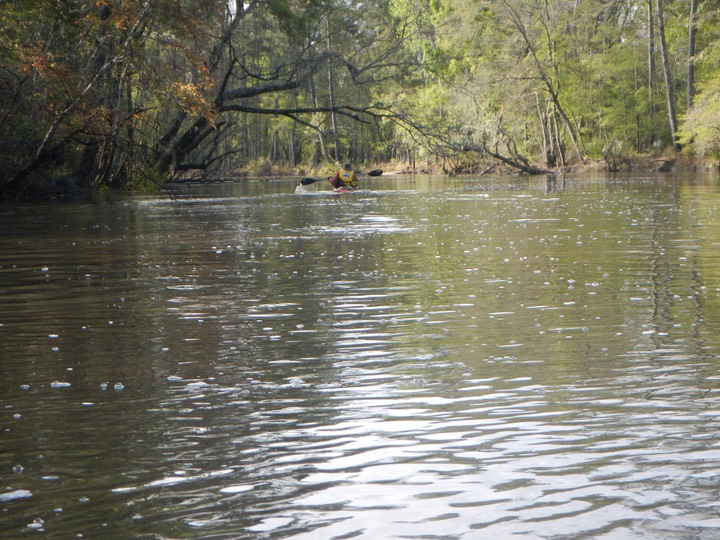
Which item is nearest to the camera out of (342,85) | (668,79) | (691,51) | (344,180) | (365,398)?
(365,398)

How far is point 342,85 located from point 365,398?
68363 mm

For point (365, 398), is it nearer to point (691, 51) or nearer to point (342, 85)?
point (691, 51)

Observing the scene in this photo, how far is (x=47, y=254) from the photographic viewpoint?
17641 mm

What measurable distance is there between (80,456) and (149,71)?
75.2ft

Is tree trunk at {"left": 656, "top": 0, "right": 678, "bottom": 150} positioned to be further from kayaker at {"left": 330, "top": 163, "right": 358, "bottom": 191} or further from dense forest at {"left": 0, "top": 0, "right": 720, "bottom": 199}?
kayaker at {"left": 330, "top": 163, "right": 358, "bottom": 191}

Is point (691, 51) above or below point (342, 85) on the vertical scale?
below

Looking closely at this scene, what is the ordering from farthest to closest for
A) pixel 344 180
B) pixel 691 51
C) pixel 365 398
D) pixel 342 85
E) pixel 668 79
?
pixel 342 85 < pixel 668 79 < pixel 691 51 < pixel 344 180 < pixel 365 398

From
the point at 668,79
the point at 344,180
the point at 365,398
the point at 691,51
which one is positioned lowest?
the point at 365,398

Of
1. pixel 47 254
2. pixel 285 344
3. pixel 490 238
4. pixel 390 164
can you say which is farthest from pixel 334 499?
pixel 390 164

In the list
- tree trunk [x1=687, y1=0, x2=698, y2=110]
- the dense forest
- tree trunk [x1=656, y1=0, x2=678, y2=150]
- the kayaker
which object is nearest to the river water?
the dense forest

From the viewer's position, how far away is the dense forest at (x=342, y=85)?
28016 millimetres

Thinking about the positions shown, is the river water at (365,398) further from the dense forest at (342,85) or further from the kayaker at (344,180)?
the kayaker at (344,180)

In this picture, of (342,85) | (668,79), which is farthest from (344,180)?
(342,85)

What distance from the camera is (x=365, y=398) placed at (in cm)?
689
